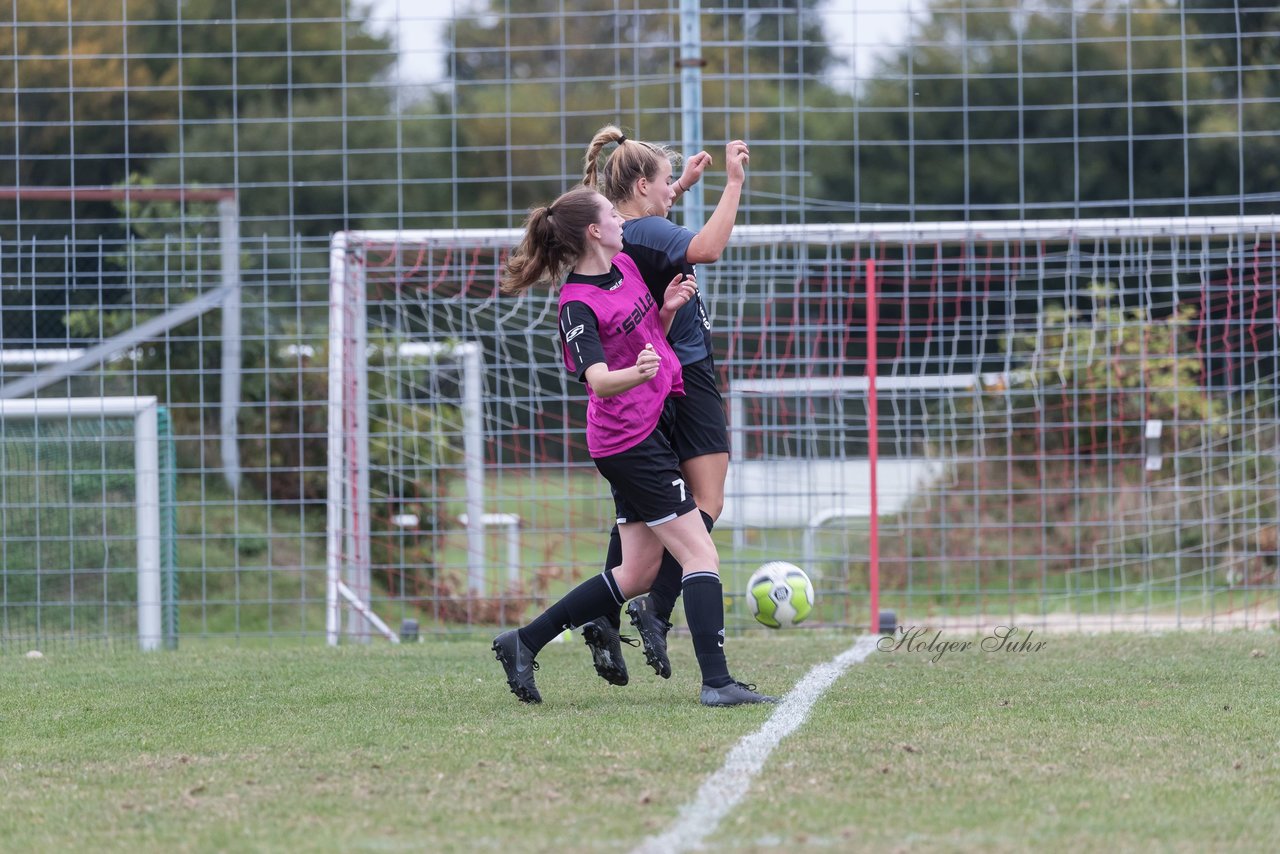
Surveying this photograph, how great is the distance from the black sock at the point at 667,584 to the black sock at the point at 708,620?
0.36 m

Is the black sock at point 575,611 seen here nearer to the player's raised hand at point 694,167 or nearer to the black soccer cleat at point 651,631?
the black soccer cleat at point 651,631

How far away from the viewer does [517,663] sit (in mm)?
4953

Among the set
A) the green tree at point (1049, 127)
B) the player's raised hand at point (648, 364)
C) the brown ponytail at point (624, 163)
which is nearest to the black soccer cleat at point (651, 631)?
the player's raised hand at point (648, 364)

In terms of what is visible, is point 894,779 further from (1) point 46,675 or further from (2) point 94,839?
(1) point 46,675

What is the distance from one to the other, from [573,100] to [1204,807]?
2600 cm

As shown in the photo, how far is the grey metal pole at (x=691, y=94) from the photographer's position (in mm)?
8211

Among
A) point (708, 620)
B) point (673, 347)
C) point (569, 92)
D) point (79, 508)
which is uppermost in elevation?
point (569, 92)

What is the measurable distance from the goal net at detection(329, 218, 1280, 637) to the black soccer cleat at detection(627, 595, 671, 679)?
2.51 meters

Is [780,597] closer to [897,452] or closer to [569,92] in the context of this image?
[897,452]

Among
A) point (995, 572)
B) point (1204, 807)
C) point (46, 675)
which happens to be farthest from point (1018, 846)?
point (995, 572)

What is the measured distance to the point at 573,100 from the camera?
28203mm

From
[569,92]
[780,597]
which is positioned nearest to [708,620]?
[780,597]

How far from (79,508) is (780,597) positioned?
514cm

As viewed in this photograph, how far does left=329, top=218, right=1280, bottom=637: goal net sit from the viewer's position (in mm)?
8539
